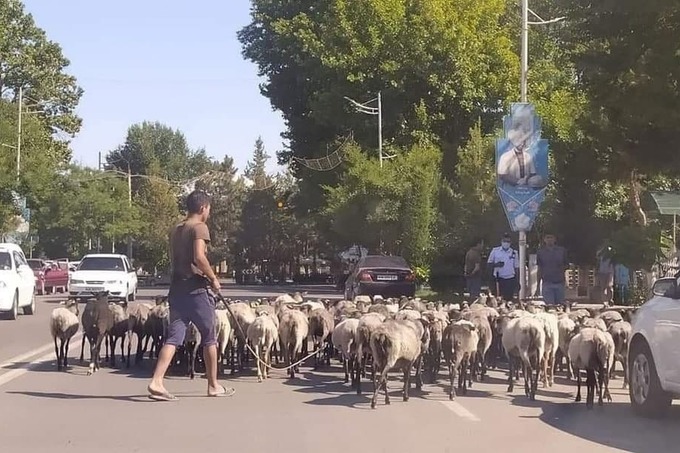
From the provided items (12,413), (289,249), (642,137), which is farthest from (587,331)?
(289,249)

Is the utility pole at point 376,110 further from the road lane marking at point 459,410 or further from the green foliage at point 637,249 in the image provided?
the road lane marking at point 459,410

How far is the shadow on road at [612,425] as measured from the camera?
9.91 metres

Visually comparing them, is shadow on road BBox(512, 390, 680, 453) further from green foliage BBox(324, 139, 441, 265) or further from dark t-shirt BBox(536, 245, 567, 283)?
green foliage BBox(324, 139, 441, 265)

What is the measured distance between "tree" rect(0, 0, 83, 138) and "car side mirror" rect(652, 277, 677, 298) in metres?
52.6

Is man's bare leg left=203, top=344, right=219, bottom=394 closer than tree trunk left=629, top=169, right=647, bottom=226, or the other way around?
man's bare leg left=203, top=344, right=219, bottom=394

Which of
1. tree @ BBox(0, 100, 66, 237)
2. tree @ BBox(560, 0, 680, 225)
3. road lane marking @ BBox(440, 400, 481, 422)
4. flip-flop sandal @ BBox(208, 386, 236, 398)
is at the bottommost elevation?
road lane marking @ BBox(440, 400, 481, 422)

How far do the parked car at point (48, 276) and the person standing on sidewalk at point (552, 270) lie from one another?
27235 millimetres

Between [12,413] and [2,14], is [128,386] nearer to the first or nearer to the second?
[12,413]

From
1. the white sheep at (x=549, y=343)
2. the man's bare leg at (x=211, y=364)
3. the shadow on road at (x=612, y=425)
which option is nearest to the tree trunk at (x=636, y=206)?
the white sheep at (x=549, y=343)

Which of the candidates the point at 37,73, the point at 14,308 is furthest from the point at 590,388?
the point at 37,73

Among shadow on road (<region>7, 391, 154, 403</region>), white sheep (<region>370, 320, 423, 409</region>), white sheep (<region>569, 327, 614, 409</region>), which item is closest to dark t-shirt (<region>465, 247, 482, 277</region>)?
white sheep (<region>569, 327, 614, 409</region>)

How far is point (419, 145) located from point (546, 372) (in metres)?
30.1

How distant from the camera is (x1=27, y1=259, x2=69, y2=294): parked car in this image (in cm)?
4356

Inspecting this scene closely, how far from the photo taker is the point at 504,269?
2152 cm
